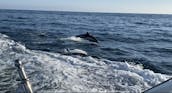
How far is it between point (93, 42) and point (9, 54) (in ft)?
38.5

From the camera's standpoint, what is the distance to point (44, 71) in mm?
9336

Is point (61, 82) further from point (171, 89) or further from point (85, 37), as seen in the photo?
Result: point (85, 37)

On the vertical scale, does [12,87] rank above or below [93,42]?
above

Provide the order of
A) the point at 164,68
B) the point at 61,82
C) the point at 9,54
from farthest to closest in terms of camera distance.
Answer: the point at 164,68, the point at 9,54, the point at 61,82

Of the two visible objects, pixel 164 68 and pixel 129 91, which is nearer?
pixel 129 91

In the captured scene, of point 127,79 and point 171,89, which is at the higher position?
point 171,89

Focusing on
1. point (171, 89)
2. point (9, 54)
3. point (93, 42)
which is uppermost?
point (171, 89)

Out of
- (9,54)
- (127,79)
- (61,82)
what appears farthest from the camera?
(9,54)

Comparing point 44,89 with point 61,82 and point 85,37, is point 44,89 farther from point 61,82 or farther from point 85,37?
point 85,37

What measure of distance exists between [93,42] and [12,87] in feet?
53.4

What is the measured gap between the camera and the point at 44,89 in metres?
7.43

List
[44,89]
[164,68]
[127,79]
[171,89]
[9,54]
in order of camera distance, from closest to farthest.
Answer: [171,89]
[44,89]
[127,79]
[9,54]
[164,68]

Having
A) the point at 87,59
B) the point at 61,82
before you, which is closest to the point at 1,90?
the point at 61,82

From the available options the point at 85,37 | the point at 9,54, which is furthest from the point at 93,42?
the point at 9,54
